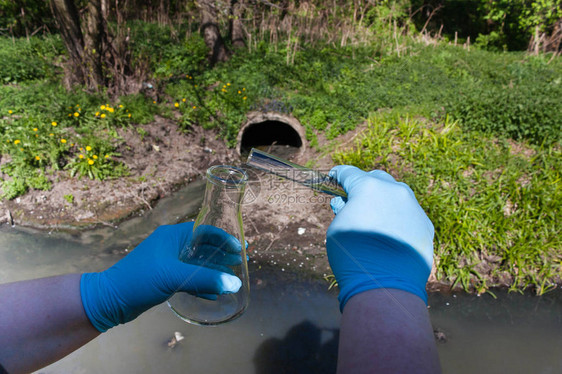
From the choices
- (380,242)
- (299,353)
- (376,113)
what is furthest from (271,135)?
(380,242)

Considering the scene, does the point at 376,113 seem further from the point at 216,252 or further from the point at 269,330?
the point at 216,252

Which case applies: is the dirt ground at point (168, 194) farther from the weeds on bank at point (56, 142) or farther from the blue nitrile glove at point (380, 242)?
the blue nitrile glove at point (380, 242)

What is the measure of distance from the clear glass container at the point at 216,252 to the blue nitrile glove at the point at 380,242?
0.43 m

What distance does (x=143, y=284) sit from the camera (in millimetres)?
1353

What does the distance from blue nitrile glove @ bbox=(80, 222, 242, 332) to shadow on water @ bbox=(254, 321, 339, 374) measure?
45.0 inches

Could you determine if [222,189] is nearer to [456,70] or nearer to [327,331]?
[327,331]

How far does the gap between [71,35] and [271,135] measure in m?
3.50

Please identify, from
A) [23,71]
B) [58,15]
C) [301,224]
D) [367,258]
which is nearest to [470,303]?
[301,224]

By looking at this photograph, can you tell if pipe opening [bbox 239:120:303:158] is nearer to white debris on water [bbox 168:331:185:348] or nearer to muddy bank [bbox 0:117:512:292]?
muddy bank [bbox 0:117:512:292]

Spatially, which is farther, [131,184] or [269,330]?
[131,184]

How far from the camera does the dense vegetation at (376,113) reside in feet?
11.0

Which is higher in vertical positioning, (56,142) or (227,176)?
(227,176)

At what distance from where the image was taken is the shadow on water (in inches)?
87.7

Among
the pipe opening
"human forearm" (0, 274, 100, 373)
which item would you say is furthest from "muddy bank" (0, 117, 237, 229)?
"human forearm" (0, 274, 100, 373)
